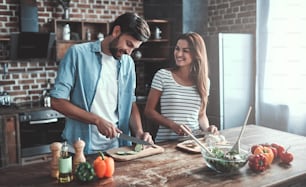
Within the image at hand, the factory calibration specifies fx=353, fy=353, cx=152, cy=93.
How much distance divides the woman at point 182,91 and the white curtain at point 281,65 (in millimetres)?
1612

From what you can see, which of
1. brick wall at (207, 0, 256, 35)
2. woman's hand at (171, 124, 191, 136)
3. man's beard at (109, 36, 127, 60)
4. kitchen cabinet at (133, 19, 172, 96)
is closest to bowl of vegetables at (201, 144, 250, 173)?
woman's hand at (171, 124, 191, 136)

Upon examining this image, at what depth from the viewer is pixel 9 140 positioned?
11.7 ft

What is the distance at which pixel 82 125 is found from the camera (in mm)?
2062

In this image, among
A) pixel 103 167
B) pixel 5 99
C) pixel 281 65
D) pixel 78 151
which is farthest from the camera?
pixel 5 99

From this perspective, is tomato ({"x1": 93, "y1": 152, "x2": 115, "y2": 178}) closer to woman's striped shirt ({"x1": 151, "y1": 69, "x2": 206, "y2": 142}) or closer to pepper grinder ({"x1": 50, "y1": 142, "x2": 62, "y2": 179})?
pepper grinder ({"x1": 50, "y1": 142, "x2": 62, "y2": 179})

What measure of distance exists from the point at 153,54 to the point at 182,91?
267 centimetres

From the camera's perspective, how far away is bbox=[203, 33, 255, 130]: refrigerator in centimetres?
388

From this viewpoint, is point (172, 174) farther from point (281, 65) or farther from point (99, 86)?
point (281, 65)

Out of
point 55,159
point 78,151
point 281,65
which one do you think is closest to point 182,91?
point 78,151

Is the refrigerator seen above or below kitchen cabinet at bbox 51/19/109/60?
below

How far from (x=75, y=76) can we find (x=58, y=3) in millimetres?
2599

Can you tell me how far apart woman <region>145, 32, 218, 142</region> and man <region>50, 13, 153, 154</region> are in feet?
0.84

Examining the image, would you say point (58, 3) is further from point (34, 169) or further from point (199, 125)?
point (34, 169)

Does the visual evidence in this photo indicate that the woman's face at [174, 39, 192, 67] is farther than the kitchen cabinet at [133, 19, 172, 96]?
No
